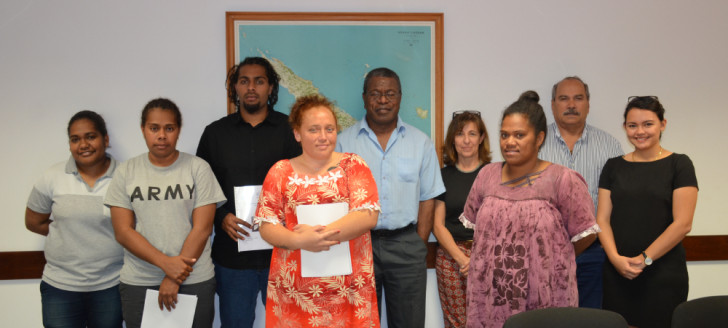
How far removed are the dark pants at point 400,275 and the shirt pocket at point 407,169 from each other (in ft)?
1.06

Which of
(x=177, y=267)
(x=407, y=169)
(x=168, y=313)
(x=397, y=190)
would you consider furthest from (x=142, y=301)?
(x=407, y=169)

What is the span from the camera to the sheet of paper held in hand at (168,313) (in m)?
2.52

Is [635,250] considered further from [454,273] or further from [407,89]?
[407,89]

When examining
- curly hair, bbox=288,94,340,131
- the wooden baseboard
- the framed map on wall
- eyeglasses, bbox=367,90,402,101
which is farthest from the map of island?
curly hair, bbox=288,94,340,131

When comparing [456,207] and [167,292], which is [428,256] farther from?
[167,292]

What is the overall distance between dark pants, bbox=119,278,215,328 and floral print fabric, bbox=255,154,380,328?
0.69 metres

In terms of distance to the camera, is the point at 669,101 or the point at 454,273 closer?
the point at 454,273

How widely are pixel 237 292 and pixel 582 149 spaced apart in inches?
91.5

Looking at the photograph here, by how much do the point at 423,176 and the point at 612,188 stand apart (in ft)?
3.46

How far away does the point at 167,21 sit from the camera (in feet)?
10.8

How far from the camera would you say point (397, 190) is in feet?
9.36

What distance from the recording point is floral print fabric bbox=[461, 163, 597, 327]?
6.55 feet

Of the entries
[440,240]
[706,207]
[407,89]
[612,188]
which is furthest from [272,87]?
[706,207]

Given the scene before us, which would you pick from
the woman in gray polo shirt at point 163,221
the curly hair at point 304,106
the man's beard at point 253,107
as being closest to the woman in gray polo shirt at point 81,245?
the woman in gray polo shirt at point 163,221
